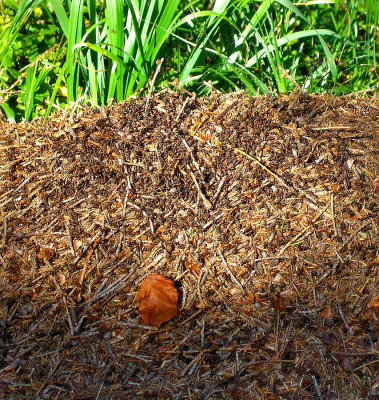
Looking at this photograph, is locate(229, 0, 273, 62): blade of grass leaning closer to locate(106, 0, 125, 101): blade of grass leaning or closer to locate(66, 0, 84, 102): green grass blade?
locate(106, 0, 125, 101): blade of grass leaning

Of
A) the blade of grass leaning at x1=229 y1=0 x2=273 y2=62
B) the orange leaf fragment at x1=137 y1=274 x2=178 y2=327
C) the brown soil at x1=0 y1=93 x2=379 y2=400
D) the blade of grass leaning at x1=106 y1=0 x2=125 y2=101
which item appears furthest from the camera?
the blade of grass leaning at x1=229 y1=0 x2=273 y2=62

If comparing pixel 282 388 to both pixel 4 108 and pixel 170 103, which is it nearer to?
pixel 170 103

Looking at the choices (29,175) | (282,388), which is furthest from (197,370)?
(29,175)

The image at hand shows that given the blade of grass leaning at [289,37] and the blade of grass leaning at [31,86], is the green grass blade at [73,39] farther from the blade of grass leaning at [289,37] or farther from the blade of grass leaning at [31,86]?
the blade of grass leaning at [289,37]

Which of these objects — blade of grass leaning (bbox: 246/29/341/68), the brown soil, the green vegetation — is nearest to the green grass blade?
the green vegetation

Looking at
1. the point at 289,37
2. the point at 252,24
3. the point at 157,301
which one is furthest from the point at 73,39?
the point at 157,301

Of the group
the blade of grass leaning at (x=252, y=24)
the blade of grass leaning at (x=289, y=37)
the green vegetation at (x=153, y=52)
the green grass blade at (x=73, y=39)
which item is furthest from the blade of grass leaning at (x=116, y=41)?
the blade of grass leaning at (x=289, y=37)
